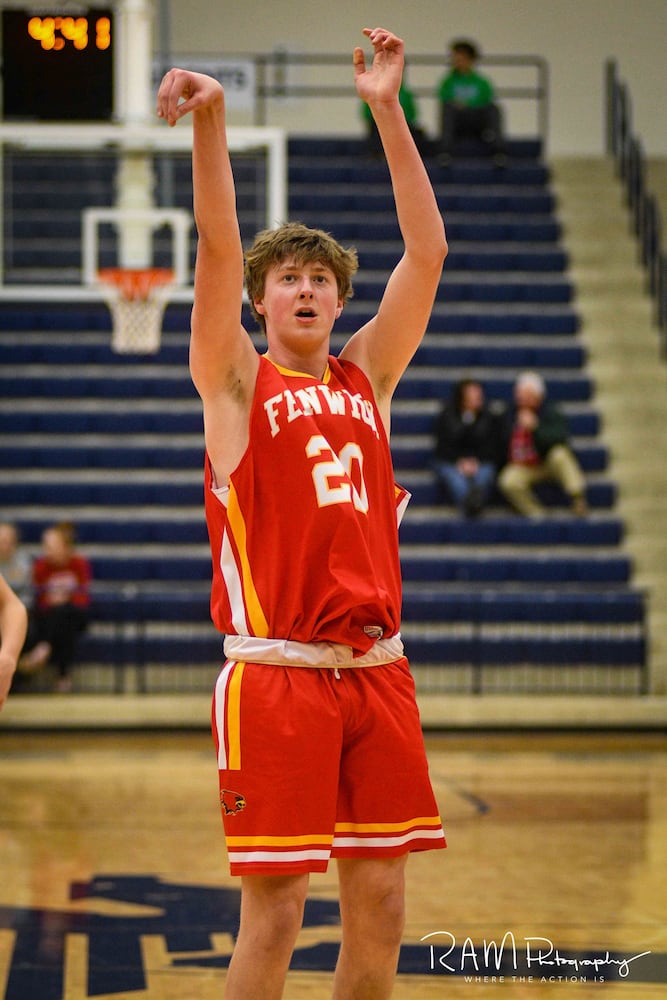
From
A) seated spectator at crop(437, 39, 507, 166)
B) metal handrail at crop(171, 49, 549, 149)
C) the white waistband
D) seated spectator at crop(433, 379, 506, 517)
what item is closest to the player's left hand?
the white waistband

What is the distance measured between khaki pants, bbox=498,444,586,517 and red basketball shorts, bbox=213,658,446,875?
954 cm

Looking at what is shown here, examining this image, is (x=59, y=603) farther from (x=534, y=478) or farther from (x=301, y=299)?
(x=301, y=299)

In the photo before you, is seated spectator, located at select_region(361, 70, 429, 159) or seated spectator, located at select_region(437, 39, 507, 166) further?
seated spectator, located at select_region(437, 39, 507, 166)

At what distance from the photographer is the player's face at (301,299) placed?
3.30 meters

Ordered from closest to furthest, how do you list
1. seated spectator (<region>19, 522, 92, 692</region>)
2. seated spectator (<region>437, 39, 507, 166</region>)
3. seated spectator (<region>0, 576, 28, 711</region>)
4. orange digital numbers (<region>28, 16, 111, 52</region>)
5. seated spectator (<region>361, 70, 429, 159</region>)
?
seated spectator (<region>0, 576, 28, 711</region>) → orange digital numbers (<region>28, 16, 111, 52</region>) → seated spectator (<region>19, 522, 92, 692</region>) → seated spectator (<region>361, 70, 429, 159</region>) → seated spectator (<region>437, 39, 507, 166</region>)

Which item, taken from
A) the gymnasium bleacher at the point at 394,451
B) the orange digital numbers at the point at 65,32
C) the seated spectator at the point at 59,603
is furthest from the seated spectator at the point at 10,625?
the seated spectator at the point at 59,603

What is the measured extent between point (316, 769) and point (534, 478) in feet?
32.6

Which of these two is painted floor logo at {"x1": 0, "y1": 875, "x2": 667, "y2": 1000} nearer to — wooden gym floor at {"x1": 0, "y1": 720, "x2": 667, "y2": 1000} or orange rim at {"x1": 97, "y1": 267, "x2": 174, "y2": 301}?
wooden gym floor at {"x1": 0, "y1": 720, "x2": 667, "y2": 1000}

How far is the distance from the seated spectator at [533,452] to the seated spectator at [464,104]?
4.51 meters

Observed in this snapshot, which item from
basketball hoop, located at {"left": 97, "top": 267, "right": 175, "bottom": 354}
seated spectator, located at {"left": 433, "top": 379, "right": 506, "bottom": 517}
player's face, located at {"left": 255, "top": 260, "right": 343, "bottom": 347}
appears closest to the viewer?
player's face, located at {"left": 255, "top": 260, "right": 343, "bottom": 347}

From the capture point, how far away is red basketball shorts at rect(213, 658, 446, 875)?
122 inches

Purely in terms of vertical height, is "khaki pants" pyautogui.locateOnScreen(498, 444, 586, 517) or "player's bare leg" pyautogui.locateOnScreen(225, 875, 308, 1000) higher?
"khaki pants" pyautogui.locateOnScreen(498, 444, 586, 517)

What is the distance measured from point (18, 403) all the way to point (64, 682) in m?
3.64

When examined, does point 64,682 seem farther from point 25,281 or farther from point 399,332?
point 399,332
